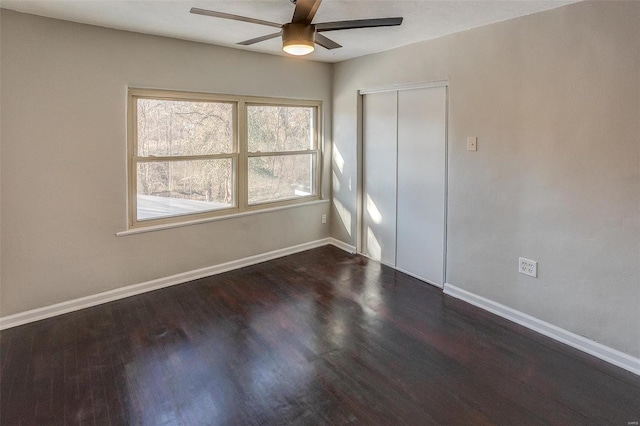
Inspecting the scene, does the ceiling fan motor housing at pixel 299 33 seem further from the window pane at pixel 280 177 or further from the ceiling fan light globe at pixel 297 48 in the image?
the window pane at pixel 280 177

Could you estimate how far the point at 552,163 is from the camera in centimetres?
279

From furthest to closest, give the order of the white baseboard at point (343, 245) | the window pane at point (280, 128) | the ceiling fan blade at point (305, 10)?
1. the white baseboard at point (343, 245)
2. the window pane at point (280, 128)
3. the ceiling fan blade at point (305, 10)

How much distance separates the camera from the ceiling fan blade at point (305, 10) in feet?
6.77

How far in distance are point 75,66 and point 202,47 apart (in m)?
1.18

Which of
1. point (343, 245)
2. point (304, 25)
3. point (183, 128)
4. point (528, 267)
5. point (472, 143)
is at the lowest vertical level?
point (343, 245)

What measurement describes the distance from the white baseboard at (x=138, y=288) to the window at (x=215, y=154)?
60 cm

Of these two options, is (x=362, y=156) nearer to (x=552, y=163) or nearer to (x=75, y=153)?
(x=552, y=163)

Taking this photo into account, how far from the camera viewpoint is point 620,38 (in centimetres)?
239

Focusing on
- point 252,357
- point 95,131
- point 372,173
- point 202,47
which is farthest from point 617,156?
point 95,131

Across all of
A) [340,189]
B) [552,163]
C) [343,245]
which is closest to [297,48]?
[552,163]

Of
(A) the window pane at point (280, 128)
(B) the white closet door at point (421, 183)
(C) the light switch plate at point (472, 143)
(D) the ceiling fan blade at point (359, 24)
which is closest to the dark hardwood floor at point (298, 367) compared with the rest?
(B) the white closet door at point (421, 183)

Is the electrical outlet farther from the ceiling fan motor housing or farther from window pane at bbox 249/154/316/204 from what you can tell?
window pane at bbox 249/154/316/204

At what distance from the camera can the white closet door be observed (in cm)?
372

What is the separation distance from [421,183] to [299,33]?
213 centimetres
